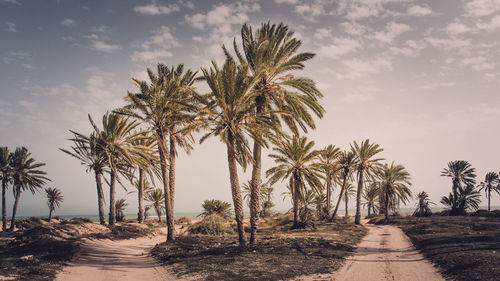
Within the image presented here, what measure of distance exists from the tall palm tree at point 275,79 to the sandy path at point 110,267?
23.7ft

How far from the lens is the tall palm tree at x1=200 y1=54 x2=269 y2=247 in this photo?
15609 millimetres

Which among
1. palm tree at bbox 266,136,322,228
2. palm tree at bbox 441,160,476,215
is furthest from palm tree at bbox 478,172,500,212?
palm tree at bbox 266,136,322,228

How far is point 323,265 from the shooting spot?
11.4m

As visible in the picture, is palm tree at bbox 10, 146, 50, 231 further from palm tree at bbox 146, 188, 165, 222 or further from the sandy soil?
the sandy soil

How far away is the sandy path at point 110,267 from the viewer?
34.0 ft

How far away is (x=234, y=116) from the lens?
632 inches

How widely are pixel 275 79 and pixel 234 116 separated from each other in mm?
4553

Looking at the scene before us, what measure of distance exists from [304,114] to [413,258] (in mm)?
10508

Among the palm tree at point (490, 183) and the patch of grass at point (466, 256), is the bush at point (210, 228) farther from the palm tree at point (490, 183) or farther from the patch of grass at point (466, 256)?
the palm tree at point (490, 183)

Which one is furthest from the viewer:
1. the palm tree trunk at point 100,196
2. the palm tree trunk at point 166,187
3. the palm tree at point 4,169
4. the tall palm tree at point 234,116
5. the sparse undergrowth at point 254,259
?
the palm tree at point 4,169

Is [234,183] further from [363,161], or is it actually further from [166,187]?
[363,161]

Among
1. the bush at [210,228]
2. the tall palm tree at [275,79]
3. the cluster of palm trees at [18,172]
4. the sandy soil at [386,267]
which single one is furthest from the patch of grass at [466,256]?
the cluster of palm trees at [18,172]

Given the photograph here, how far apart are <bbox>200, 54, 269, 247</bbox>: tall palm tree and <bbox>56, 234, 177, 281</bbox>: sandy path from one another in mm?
5764

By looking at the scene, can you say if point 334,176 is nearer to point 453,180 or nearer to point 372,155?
point 372,155
